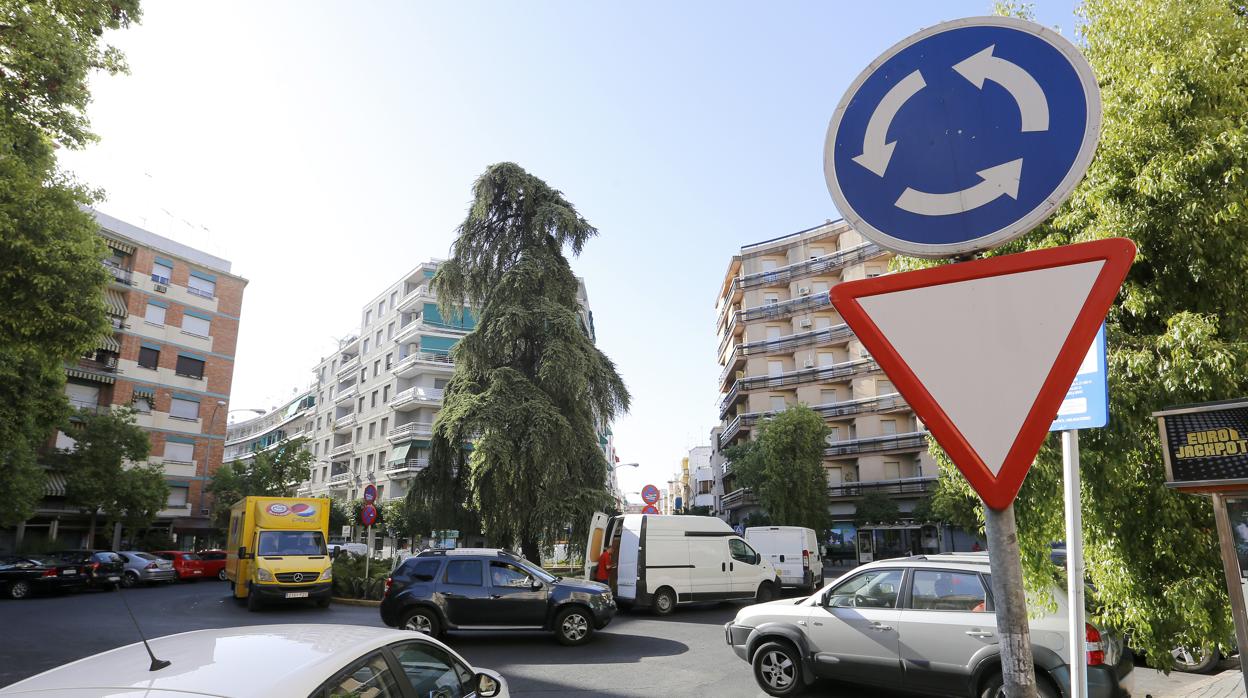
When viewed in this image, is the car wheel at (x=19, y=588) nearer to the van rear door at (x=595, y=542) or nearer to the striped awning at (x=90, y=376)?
the striped awning at (x=90, y=376)

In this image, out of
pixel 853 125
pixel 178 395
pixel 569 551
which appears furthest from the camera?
pixel 178 395

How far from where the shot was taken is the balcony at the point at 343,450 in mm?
59162

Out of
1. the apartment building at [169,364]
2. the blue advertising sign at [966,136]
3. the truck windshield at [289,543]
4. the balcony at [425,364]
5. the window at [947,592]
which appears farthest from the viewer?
the balcony at [425,364]

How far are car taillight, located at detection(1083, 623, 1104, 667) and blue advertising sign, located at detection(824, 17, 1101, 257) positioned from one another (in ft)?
20.3

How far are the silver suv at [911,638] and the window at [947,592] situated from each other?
10 mm

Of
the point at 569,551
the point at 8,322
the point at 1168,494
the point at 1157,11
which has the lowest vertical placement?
the point at 569,551

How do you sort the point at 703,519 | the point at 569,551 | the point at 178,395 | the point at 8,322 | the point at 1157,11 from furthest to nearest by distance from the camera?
the point at 178,395 → the point at 569,551 → the point at 703,519 → the point at 8,322 → the point at 1157,11

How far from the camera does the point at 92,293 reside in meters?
11.1

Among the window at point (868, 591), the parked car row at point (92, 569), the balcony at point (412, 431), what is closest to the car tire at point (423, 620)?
the window at point (868, 591)

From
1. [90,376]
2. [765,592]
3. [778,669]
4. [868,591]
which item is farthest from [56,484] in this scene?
[868,591]

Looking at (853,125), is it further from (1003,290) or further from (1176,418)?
(1176,418)

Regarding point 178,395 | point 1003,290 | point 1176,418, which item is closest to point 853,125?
point 1003,290

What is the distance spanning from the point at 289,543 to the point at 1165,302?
64.5 feet

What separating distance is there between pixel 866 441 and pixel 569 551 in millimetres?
28571
